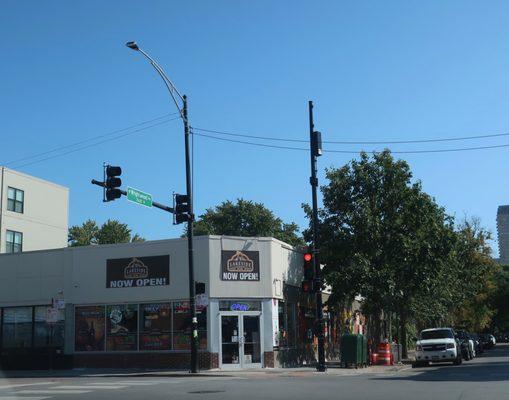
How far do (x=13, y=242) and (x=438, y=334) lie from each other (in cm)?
2936

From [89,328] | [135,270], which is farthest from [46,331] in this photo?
[135,270]

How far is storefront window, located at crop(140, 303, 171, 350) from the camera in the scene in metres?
28.4

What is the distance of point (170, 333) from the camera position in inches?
1116

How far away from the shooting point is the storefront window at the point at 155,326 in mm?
28422

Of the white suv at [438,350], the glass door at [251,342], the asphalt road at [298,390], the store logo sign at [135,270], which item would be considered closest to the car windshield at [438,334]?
the white suv at [438,350]

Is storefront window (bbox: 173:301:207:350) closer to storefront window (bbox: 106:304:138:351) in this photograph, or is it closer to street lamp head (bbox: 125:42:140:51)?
storefront window (bbox: 106:304:138:351)

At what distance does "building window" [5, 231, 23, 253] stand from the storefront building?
12279mm

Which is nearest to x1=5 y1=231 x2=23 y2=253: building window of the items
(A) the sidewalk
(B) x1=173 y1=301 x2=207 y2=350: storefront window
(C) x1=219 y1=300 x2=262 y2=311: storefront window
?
(A) the sidewalk

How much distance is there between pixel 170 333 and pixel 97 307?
4.10m

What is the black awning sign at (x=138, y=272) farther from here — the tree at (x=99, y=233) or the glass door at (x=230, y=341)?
the tree at (x=99, y=233)

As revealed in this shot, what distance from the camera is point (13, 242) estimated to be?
44188mm

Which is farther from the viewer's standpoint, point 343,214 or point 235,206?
point 235,206

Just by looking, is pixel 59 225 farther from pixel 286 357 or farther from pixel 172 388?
pixel 172 388

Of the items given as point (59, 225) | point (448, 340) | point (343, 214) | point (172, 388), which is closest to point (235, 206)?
point (59, 225)
